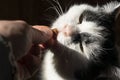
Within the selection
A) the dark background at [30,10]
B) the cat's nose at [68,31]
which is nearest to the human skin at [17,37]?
the cat's nose at [68,31]

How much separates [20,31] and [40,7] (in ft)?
2.54

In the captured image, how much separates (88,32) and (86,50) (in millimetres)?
55

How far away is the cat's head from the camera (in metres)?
0.83

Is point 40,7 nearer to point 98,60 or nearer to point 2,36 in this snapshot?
point 98,60

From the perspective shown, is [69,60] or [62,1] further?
[62,1]

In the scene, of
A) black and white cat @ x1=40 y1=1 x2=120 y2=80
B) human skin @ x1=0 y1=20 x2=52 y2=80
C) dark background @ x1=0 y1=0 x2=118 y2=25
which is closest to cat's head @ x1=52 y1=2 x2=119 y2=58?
black and white cat @ x1=40 y1=1 x2=120 y2=80

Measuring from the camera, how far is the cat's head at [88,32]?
83 centimetres

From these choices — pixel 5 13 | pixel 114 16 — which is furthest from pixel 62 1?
pixel 114 16

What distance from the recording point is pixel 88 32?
2.76ft

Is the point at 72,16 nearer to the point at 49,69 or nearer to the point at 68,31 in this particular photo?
the point at 68,31

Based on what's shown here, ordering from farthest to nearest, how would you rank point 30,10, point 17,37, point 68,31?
point 30,10 → point 68,31 → point 17,37

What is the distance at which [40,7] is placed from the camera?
1.37 meters

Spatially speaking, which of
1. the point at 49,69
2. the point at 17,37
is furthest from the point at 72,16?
the point at 17,37

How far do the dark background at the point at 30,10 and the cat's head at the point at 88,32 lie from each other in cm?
40
